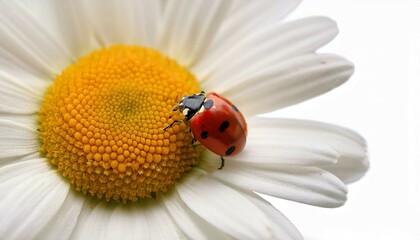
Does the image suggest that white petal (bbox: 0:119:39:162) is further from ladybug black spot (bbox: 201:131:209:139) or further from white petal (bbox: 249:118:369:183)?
white petal (bbox: 249:118:369:183)

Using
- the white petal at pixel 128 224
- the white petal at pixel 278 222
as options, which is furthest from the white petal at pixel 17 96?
the white petal at pixel 278 222

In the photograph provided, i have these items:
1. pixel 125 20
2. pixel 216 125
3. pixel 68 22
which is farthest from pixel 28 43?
pixel 216 125

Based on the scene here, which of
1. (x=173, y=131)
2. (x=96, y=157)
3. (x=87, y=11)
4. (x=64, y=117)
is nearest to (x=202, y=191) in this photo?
(x=173, y=131)

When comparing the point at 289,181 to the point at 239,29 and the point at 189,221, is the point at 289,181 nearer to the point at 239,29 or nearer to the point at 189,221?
the point at 189,221

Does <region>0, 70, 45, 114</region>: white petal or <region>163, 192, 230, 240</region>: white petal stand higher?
<region>0, 70, 45, 114</region>: white petal

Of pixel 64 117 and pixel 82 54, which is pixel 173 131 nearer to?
pixel 64 117

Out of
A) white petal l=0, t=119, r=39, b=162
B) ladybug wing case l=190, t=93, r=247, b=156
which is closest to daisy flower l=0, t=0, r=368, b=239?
white petal l=0, t=119, r=39, b=162
